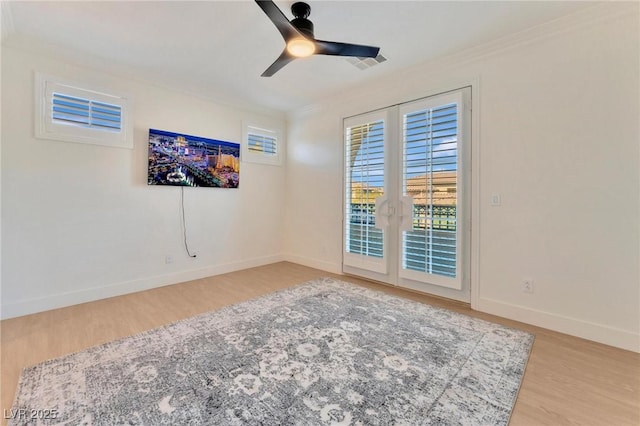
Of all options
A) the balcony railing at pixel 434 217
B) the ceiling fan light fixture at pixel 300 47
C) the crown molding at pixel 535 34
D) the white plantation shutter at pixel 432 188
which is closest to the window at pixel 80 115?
the ceiling fan light fixture at pixel 300 47

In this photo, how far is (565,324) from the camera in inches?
95.3

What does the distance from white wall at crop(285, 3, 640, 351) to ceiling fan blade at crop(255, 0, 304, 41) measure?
2.01 meters

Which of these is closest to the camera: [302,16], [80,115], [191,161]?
[302,16]

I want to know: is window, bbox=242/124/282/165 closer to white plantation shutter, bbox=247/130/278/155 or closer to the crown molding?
white plantation shutter, bbox=247/130/278/155

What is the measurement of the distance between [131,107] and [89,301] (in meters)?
2.38

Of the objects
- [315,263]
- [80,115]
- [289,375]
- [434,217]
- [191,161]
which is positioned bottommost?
[289,375]

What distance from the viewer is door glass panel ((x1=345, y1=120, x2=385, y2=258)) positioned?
3.77m

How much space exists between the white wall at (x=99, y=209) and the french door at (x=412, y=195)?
6.60ft

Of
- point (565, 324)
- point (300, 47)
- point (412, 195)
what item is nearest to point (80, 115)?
point (300, 47)

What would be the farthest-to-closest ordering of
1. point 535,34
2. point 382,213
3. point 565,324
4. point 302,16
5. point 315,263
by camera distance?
1. point 315,263
2. point 382,213
3. point 535,34
4. point 565,324
5. point 302,16

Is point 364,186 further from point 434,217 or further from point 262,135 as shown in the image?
point 262,135

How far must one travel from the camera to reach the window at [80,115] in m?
2.84

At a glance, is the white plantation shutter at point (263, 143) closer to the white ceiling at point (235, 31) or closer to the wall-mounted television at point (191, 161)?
the wall-mounted television at point (191, 161)

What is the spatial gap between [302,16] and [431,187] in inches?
87.8
